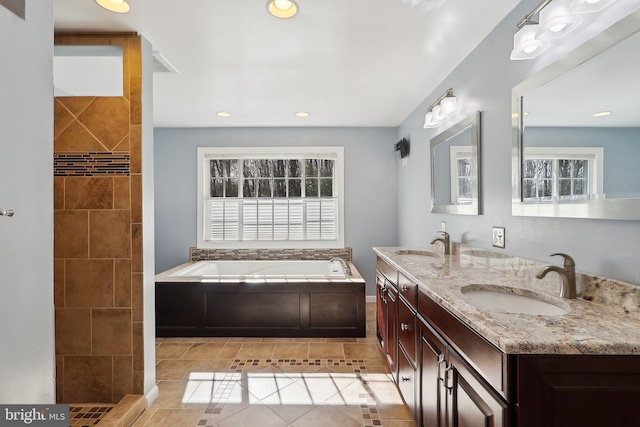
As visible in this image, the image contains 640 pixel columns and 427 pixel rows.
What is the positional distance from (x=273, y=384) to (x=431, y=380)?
1.29 metres

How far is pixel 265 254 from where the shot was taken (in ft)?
14.0

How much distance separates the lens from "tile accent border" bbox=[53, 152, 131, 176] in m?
1.96

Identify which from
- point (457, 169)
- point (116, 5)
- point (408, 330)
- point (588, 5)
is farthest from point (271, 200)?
point (588, 5)

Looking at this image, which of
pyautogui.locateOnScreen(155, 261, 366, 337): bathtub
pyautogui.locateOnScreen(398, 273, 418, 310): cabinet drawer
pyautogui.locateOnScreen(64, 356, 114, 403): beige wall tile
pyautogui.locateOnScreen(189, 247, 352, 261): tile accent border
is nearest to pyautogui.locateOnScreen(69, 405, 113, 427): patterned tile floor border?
pyautogui.locateOnScreen(64, 356, 114, 403): beige wall tile

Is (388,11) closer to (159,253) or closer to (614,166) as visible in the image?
(614,166)

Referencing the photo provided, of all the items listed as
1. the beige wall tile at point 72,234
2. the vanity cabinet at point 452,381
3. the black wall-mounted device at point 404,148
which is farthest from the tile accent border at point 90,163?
the black wall-mounted device at point 404,148

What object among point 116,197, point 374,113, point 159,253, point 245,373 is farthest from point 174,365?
point 374,113

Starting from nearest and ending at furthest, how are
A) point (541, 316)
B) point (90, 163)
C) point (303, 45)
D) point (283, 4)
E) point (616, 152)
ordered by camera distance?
point (541, 316)
point (616, 152)
point (283, 4)
point (90, 163)
point (303, 45)

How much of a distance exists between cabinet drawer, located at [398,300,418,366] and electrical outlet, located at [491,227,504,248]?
67cm

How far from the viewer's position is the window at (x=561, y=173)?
1229mm

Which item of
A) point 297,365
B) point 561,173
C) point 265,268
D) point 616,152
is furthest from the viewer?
point 265,268

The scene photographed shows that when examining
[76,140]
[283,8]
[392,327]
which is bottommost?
[392,327]

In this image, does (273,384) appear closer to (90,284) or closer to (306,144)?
(90,284)

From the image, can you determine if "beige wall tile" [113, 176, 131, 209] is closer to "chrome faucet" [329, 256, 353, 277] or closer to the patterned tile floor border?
the patterned tile floor border
